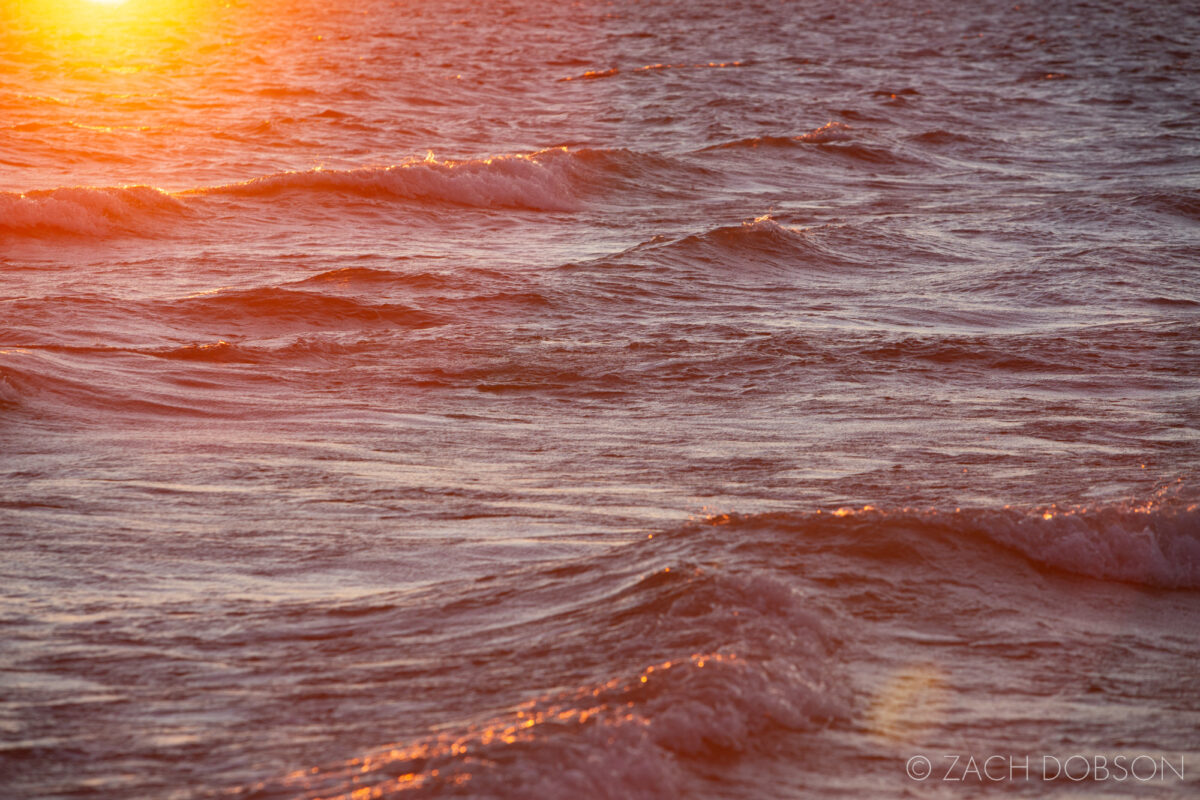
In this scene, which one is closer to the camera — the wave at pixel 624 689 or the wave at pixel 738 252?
the wave at pixel 624 689

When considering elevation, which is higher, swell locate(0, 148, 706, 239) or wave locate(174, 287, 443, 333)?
swell locate(0, 148, 706, 239)

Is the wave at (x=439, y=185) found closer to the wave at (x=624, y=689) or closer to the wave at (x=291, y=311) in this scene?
the wave at (x=291, y=311)

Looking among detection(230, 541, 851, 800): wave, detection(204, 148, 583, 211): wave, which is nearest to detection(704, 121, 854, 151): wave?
detection(204, 148, 583, 211): wave

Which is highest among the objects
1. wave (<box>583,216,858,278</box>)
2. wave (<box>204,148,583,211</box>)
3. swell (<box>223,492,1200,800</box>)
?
wave (<box>204,148,583,211</box>)

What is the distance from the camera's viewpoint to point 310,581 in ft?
15.5

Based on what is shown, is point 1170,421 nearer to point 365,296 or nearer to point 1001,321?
point 1001,321

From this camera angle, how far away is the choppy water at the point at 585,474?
3.70 m

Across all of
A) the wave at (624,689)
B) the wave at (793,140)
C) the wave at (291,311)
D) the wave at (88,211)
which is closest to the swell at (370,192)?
the wave at (88,211)

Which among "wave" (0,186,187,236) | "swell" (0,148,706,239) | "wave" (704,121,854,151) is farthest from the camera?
"wave" (704,121,854,151)

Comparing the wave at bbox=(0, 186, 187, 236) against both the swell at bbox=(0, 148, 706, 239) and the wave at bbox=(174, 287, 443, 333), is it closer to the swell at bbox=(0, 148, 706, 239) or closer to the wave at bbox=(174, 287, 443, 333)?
the swell at bbox=(0, 148, 706, 239)

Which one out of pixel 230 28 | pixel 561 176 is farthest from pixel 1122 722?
pixel 230 28

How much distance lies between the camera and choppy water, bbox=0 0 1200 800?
12.1 feet

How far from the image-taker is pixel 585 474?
613cm

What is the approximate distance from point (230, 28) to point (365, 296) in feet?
101
